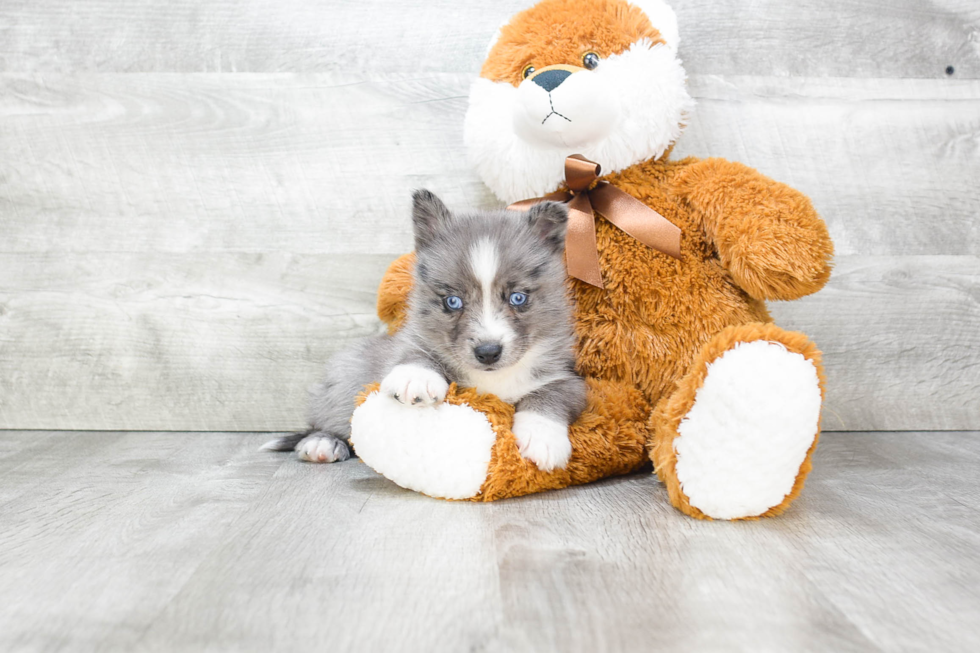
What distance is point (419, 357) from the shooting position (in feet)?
5.14

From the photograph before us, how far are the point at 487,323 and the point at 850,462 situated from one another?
0.97m

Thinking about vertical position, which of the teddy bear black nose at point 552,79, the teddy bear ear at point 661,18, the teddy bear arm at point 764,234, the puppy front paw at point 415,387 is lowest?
the puppy front paw at point 415,387

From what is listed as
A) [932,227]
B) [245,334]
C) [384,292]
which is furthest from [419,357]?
[932,227]

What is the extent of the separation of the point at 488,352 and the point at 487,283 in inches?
5.7

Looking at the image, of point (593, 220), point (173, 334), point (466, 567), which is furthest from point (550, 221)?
point (173, 334)

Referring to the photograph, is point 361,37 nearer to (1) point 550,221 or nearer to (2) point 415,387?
(1) point 550,221

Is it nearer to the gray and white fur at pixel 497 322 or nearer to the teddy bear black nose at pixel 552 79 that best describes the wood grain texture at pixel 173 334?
the gray and white fur at pixel 497 322

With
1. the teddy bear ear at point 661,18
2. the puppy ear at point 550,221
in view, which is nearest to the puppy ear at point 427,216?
the puppy ear at point 550,221

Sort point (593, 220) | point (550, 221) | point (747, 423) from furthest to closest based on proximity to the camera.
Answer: point (593, 220) < point (550, 221) < point (747, 423)

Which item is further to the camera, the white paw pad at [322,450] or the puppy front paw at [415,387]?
the white paw pad at [322,450]

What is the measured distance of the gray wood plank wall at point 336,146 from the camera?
6.75 ft

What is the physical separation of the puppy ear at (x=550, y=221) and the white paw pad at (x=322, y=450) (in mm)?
709

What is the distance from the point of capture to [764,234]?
1.48 metres

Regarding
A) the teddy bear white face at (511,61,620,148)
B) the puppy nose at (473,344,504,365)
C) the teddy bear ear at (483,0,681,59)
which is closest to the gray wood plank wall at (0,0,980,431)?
the teddy bear ear at (483,0,681,59)
